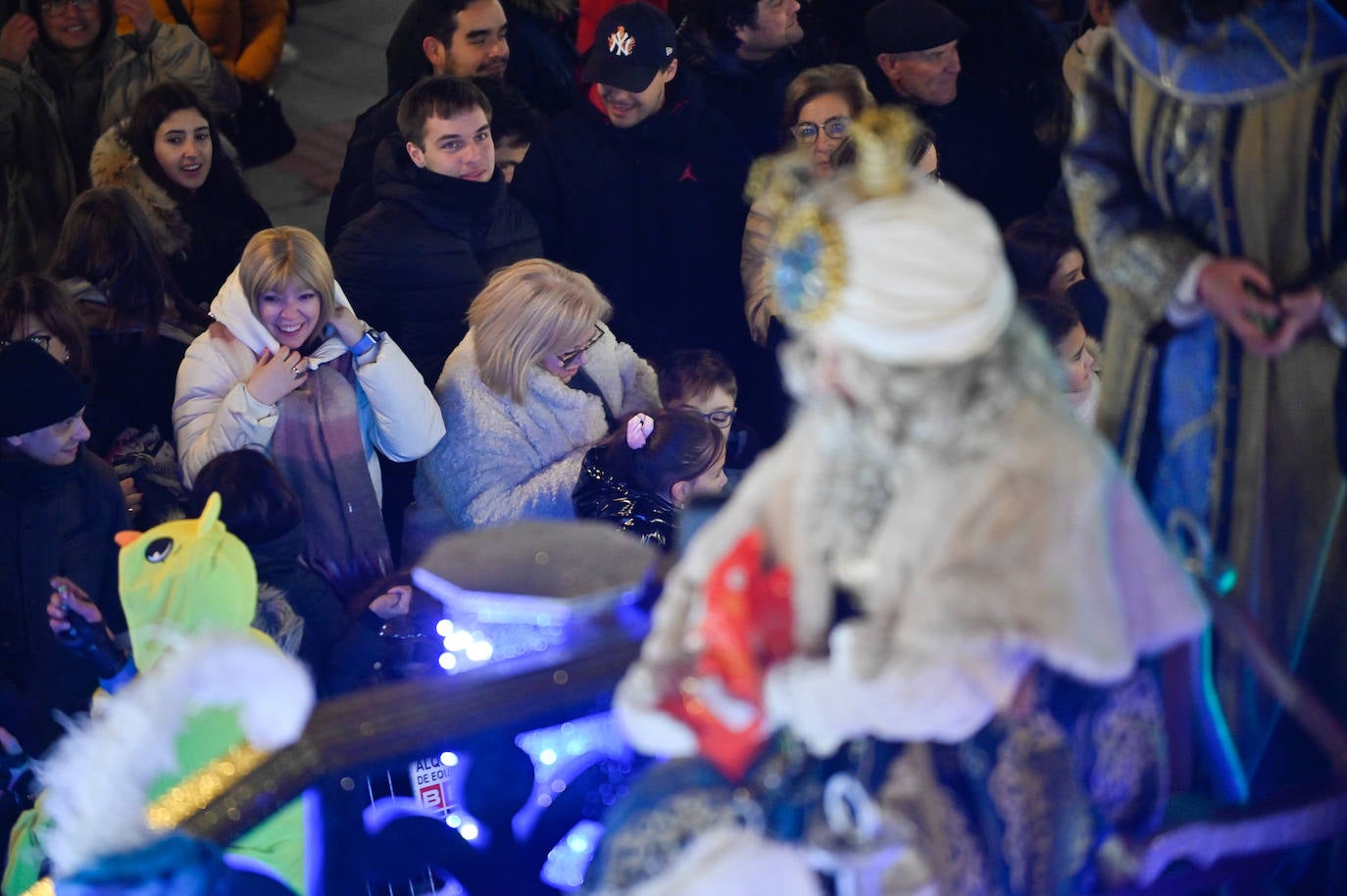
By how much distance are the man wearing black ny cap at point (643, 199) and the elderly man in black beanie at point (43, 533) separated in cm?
166

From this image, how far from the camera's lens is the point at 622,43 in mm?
4773

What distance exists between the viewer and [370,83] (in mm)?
8227

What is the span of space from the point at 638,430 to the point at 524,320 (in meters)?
0.39

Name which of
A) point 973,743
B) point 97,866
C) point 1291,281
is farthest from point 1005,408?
point 97,866

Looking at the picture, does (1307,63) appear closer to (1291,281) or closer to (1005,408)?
(1291,281)

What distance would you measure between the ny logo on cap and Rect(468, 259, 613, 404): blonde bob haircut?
3.50 ft

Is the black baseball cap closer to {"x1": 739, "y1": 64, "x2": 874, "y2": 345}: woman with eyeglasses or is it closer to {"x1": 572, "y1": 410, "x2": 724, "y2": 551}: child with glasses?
{"x1": 739, "y1": 64, "x2": 874, "y2": 345}: woman with eyeglasses

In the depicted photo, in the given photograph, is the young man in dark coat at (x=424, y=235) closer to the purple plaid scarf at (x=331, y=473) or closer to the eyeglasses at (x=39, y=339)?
the purple plaid scarf at (x=331, y=473)

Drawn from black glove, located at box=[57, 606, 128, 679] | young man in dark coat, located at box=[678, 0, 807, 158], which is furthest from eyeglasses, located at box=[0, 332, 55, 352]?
young man in dark coat, located at box=[678, 0, 807, 158]

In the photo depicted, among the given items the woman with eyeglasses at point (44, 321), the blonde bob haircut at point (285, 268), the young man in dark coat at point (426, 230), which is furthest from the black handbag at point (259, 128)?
the blonde bob haircut at point (285, 268)

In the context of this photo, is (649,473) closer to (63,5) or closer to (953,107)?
(953,107)

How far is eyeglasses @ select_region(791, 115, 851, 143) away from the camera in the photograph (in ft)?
15.0

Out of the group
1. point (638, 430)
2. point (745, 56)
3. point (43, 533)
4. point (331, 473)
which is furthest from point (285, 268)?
point (745, 56)

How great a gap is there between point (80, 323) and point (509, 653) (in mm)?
1624
